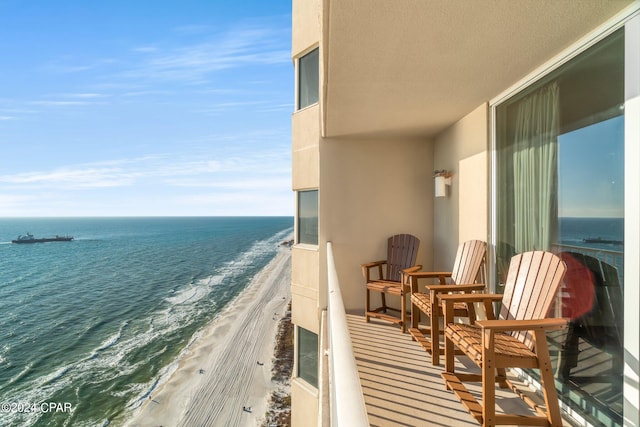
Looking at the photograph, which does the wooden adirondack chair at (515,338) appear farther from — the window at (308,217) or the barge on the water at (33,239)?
the barge on the water at (33,239)

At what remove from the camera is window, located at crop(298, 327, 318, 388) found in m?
5.77

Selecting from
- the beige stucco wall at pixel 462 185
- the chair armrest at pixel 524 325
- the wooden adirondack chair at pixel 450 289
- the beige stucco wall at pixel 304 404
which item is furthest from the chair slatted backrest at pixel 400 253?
the chair armrest at pixel 524 325

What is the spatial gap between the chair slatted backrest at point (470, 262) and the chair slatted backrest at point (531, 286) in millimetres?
848

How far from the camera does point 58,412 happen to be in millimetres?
12383

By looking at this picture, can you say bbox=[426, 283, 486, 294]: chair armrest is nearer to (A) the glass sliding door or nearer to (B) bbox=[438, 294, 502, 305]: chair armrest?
(B) bbox=[438, 294, 502, 305]: chair armrest

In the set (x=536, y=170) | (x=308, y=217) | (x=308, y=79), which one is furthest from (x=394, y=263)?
(x=308, y=79)

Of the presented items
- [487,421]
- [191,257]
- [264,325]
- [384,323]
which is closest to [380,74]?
[487,421]

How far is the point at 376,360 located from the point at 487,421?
4.19 feet

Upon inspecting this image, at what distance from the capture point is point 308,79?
6051mm

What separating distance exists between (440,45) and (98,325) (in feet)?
80.0

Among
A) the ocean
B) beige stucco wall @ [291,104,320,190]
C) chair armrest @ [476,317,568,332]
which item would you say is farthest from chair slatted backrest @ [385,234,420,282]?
the ocean

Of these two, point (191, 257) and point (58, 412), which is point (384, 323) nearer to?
point (58, 412)

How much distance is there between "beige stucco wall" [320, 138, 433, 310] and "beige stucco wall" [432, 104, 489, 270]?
26cm

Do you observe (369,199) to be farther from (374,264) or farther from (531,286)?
(531,286)
